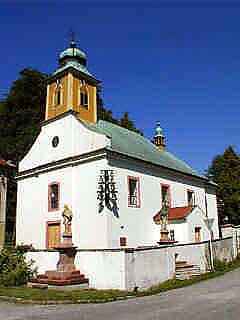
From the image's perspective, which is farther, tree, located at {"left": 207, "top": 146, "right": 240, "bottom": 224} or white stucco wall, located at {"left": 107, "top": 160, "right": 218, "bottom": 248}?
tree, located at {"left": 207, "top": 146, "right": 240, "bottom": 224}

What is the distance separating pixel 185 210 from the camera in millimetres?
21328

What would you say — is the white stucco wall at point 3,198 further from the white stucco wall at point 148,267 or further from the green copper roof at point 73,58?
the white stucco wall at point 148,267

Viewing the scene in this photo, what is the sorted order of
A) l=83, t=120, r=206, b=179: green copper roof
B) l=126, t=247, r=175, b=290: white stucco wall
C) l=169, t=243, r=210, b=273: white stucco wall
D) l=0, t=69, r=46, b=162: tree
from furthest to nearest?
l=0, t=69, r=46, b=162: tree, l=83, t=120, r=206, b=179: green copper roof, l=169, t=243, r=210, b=273: white stucco wall, l=126, t=247, r=175, b=290: white stucco wall

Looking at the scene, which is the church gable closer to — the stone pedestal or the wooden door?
the wooden door

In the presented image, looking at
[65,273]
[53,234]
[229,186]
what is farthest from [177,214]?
[229,186]

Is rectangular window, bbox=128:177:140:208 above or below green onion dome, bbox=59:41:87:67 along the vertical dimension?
below

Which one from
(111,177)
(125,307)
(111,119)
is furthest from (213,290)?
(111,119)

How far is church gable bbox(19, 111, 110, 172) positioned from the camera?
19.9m

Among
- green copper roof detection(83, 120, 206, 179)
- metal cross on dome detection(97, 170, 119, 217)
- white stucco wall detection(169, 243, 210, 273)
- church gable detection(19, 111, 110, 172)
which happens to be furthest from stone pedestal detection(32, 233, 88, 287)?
green copper roof detection(83, 120, 206, 179)

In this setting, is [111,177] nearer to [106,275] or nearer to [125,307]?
[106,275]

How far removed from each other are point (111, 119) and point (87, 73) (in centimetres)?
1550

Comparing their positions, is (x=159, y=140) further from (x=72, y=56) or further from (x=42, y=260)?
(x=42, y=260)

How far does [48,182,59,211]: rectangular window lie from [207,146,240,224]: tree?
683 inches

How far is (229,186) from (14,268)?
23099mm
